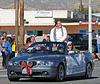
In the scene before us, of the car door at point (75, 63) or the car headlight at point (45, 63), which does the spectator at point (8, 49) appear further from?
the car headlight at point (45, 63)

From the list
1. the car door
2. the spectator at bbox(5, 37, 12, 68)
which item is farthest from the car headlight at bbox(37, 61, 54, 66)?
the spectator at bbox(5, 37, 12, 68)

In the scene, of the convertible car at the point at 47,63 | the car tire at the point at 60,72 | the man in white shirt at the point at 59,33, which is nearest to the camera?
the convertible car at the point at 47,63

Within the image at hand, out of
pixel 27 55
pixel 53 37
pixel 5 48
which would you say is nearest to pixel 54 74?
pixel 27 55

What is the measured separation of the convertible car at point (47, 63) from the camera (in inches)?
502

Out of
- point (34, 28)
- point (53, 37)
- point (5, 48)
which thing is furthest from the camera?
point (34, 28)

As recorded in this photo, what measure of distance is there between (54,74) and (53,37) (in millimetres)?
4806

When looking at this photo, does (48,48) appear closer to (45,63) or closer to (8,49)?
(45,63)

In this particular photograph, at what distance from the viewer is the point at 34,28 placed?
63844 mm

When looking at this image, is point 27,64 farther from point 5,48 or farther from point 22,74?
point 5,48

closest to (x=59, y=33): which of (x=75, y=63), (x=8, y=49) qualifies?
(x=75, y=63)

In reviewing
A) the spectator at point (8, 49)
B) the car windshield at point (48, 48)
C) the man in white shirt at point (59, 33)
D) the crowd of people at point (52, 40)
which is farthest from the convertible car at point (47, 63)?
the spectator at point (8, 49)

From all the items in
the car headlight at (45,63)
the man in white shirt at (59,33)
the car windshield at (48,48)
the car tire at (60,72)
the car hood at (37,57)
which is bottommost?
the car tire at (60,72)

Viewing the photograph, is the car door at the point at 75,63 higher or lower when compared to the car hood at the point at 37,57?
lower

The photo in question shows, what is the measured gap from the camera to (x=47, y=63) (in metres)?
12.8
